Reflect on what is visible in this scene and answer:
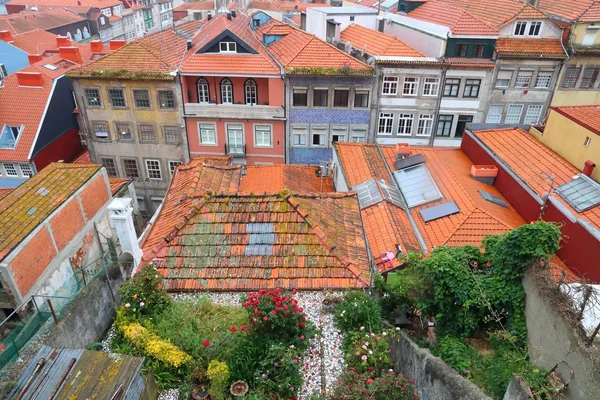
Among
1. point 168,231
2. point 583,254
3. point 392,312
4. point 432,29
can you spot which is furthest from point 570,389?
point 432,29

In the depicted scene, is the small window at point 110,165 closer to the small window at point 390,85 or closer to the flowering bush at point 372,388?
the small window at point 390,85

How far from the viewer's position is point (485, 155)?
72.3ft

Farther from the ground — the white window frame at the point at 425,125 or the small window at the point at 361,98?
the small window at the point at 361,98

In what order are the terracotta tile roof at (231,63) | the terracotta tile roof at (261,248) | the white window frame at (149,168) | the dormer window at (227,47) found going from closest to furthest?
the terracotta tile roof at (261,248) < the terracotta tile roof at (231,63) < the dormer window at (227,47) < the white window frame at (149,168)

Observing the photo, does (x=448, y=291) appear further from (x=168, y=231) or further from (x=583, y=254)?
(x=168, y=231)

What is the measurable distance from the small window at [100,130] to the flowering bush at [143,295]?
21604mm

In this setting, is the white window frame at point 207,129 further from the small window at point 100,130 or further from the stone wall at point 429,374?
the stone wall at point 429,374

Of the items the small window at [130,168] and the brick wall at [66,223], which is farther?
the small window at [130,168]

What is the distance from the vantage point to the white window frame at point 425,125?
28281mm

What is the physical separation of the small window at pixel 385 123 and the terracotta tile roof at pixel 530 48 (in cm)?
777

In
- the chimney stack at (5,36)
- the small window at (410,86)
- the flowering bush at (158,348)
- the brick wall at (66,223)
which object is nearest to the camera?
the flowering bush at (158,348)

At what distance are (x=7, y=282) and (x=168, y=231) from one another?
7.39m

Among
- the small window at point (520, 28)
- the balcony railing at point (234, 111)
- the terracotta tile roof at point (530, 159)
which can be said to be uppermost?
the small window at point (520, 28)

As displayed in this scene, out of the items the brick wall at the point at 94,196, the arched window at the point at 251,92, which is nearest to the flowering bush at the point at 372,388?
the brick wall at the point at 94,196
